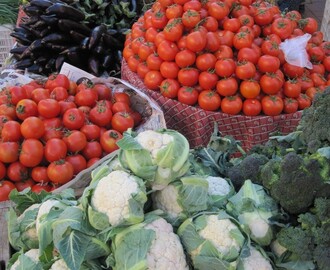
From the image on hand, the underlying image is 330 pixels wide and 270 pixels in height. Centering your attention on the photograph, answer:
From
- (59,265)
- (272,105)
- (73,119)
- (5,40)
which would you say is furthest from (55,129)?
(5,40)

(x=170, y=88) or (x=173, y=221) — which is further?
(x=170, y=88)

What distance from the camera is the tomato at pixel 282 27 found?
245 cm

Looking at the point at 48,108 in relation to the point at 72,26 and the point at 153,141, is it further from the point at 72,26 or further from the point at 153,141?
the point at 72,26

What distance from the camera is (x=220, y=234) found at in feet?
3.73

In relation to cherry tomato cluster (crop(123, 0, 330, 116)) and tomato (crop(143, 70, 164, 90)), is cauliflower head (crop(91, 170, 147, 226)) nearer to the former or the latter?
cherry tomato cluster (crop(123, 0, 330, 116))

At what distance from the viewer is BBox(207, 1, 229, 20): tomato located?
2.43 meters

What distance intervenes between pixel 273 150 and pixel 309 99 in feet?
3.10

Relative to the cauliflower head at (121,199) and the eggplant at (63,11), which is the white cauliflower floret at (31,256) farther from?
the eggplant at (63,11)

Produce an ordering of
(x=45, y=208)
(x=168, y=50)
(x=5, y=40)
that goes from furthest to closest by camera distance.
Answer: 1. (x=5, y=40)
2. (x=168, y=50)
3. (x=45, y=208)

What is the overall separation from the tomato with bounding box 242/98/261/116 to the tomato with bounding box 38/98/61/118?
1.01m

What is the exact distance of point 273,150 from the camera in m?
1.55

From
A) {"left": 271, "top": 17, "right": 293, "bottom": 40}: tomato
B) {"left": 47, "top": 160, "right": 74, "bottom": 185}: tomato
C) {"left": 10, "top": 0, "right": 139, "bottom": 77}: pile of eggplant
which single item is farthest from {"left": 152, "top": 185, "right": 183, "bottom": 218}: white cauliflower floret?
{"left": 10, "top": 0, "right": 139, "bottom": 77}: pile of eggplant

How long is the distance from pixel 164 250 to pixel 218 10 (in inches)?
67.5

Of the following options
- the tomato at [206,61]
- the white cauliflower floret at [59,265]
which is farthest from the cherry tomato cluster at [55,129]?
the white cauliflower floret at [59,265]
